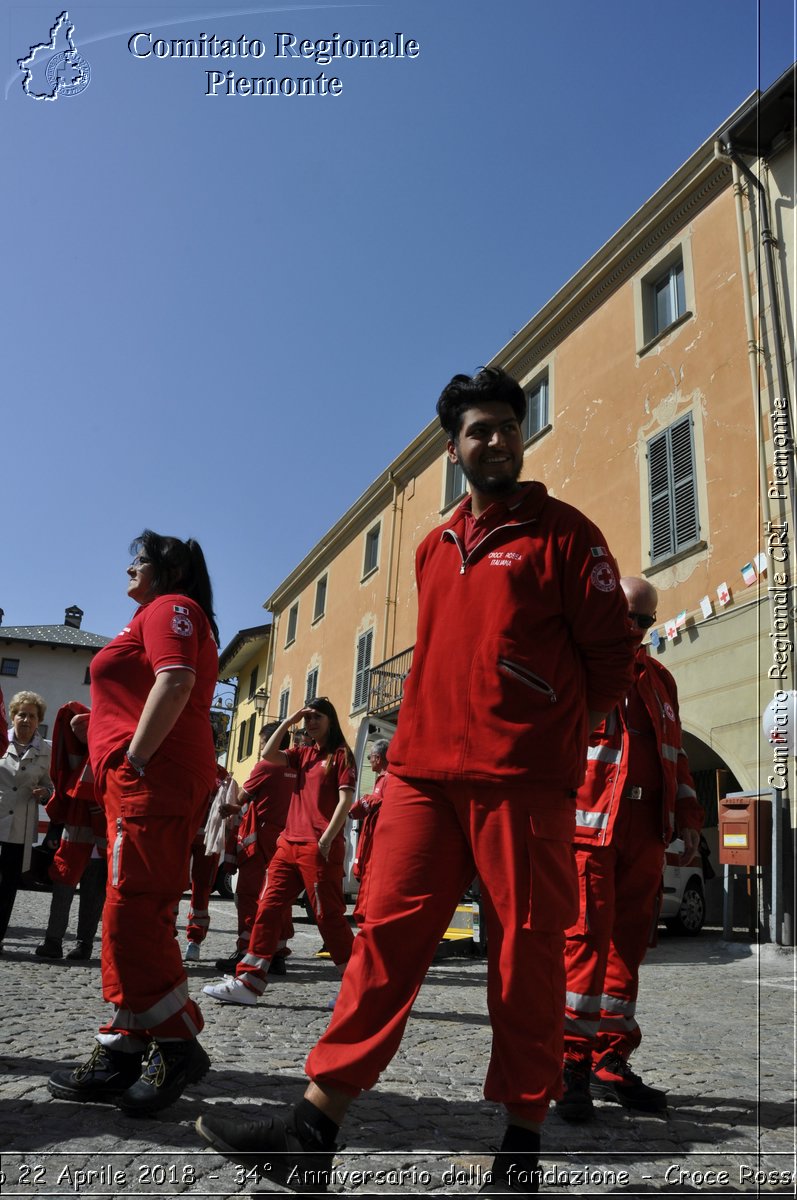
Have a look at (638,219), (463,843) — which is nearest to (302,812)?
(463,843)

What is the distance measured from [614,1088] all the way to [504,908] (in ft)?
4.97

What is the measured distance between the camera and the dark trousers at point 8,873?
263 inches

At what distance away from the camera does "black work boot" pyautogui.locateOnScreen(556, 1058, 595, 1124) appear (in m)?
3.16

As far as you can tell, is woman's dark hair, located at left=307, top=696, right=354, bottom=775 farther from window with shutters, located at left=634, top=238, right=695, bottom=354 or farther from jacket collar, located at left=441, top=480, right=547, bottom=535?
window with shutters, located at left=634, top=238, right=695, bottom=354

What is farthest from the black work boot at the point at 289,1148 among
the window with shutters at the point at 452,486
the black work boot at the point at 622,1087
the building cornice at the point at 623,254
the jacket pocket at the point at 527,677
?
the window with shutters at the point at 452,486

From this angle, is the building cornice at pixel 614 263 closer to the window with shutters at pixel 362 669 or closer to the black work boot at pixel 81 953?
the window with shutters at pixel 362 669

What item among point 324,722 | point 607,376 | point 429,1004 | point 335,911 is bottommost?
point 429,1004

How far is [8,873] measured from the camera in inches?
264

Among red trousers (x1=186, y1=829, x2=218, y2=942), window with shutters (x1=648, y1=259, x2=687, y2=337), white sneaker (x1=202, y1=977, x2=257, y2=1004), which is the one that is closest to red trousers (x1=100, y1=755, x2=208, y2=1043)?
white sneaker (x1=202, y1=977, x2=257, y2=1004)

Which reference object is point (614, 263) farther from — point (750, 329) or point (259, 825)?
point (259, 825)

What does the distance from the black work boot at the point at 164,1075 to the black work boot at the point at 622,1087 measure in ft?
4.56

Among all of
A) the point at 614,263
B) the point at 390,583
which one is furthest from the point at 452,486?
the point at 614,263

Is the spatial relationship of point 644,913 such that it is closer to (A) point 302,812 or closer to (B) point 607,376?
(A) point 302,812

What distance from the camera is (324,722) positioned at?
654 cm
